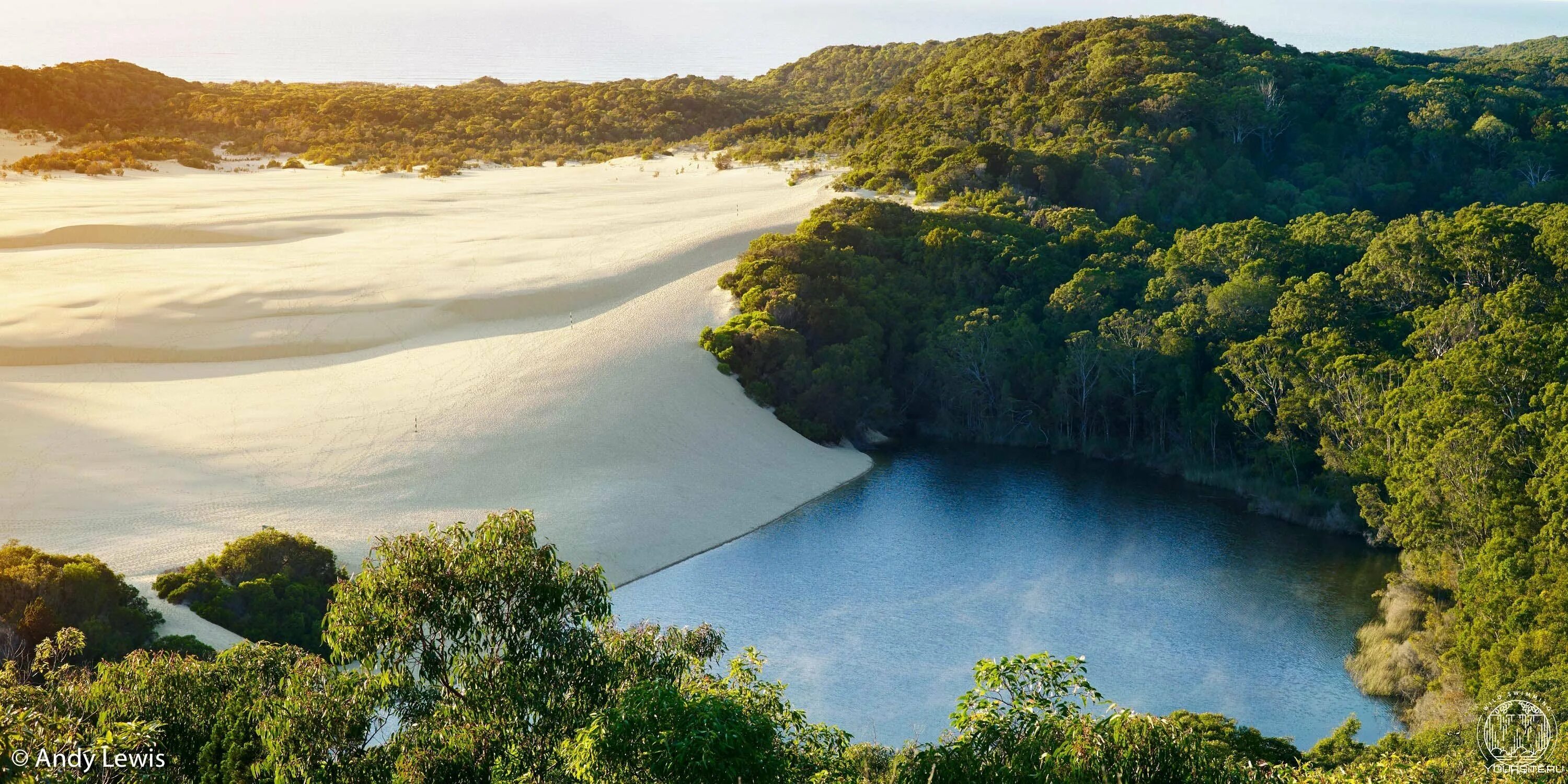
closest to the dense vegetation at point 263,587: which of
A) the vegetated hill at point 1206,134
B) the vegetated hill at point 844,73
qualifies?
the vegetated hill at point 1206,134

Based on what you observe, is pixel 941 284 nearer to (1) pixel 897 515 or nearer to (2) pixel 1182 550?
(1) pixel 897 515

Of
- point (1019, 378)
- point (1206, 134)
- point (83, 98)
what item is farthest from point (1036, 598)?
point (83, 98)

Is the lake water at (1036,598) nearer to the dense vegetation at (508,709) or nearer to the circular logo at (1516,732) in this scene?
the circular logo at (1516,732)

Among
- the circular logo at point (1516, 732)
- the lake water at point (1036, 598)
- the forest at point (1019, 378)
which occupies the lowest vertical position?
the lake water at point (1036, 598)

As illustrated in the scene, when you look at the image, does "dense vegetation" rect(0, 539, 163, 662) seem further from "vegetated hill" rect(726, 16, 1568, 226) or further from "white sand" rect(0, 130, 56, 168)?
"white sand" rect(0, 130, 56, 168)

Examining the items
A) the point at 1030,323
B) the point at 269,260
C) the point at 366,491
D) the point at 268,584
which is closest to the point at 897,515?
the point at 1030,323
